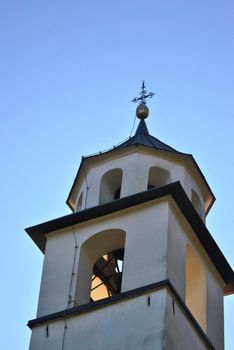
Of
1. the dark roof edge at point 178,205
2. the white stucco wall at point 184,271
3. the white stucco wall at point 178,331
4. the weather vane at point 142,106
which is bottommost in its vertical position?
the white stucco wall at point 178,331

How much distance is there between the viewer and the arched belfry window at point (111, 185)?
27.1 meters

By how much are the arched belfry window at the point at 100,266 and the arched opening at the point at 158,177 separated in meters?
2.22

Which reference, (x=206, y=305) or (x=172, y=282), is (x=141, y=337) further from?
(x=206, y=305)

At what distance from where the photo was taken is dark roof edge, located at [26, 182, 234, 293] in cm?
2472

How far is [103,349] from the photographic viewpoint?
21.8 meters

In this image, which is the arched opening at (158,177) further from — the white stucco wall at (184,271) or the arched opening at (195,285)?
the arched opening at (195,285)

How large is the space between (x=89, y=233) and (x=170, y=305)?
12.8 ft

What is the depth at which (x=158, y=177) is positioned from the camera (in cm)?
2744

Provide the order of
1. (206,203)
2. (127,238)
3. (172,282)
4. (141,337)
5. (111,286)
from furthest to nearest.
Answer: (206,203) < (111,286) < (127,238) < (172,282) < (141,337)

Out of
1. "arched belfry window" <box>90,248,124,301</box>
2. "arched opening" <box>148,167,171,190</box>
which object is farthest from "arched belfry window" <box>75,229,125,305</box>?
"arched opening" <box>148,167,171,190</box>

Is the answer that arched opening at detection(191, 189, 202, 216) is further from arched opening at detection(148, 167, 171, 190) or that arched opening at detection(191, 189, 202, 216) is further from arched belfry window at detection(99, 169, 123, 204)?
arched belfry window at detection(99, 169, 123, 204)

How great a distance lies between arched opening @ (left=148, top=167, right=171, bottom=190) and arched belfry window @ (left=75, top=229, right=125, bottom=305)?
7.28ft

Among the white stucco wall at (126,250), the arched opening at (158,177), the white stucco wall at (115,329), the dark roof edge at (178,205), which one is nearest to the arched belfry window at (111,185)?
the arched opening at (158,177)

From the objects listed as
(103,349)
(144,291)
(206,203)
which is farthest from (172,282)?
(206,203)
